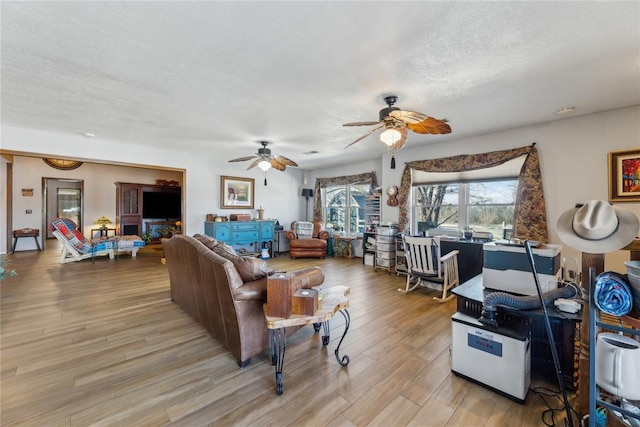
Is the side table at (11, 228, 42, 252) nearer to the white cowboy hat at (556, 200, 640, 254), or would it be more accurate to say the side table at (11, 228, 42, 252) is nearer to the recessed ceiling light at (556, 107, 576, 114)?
the white cowboy hat at (556, 200, 640, 254)

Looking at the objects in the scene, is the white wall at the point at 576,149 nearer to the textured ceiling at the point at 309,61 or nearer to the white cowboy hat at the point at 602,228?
the textured ceiling at the point at 309,61

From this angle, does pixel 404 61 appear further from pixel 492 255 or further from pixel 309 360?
pixel 309 360

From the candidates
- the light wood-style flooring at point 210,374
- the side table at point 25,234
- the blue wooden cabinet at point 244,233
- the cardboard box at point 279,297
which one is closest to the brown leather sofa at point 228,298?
the light wood-style flooring at point 210,374

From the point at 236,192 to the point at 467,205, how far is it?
5479mm

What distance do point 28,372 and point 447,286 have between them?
456 centimetres

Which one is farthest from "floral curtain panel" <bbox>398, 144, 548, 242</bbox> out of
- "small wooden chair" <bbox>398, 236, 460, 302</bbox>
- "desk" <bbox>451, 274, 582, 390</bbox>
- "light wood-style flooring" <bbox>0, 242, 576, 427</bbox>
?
"desk" <bbox>451, 274, 582, 390</bbox>

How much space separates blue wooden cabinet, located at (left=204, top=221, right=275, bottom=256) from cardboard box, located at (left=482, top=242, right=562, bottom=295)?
17.9ft

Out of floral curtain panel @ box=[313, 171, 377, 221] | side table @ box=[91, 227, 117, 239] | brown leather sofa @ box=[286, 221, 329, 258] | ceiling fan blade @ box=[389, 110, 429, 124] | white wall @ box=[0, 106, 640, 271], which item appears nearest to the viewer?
ceiling fan blade @ box=[389, 110, 429, 124]

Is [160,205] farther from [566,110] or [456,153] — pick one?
[566,110]

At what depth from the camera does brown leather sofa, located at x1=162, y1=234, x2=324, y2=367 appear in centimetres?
206

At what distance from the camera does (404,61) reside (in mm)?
2205

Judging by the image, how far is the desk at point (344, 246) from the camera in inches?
268

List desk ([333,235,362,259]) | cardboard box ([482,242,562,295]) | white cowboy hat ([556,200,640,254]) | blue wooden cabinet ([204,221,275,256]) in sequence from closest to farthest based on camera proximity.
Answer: white cowboy hat ([556,200,640,254]) < cardboard box ([482,242,562,295]) < blue wooden cabinet ([204,221,275,256]) < desk ([333,235,362,259])

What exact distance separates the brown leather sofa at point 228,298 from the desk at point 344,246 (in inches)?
165
